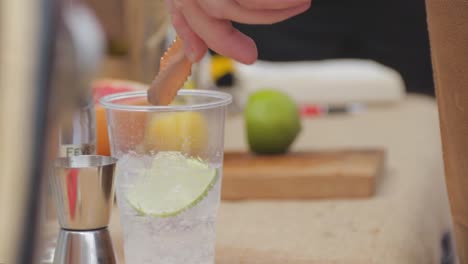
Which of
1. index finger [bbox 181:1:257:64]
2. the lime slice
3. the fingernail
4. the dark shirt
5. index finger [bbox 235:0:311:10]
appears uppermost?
the dark shirt

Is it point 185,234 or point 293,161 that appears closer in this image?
point 185,234

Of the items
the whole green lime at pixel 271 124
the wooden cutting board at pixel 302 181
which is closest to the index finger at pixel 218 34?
the wooden cutting board at pixel 302 181

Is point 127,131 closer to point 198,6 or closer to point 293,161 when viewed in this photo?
point 198,6

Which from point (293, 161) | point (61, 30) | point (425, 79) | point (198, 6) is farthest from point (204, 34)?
point (425, 79)

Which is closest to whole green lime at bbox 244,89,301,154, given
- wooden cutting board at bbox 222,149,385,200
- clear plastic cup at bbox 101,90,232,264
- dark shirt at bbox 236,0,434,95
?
wooden cutting board at bbox 222,149,385,200

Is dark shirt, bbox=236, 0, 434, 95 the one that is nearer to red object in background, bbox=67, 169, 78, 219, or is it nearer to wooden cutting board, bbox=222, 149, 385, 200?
wooden cutting board, bbox=222, 149, 385, 200

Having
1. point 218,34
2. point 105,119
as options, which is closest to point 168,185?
point 218,34

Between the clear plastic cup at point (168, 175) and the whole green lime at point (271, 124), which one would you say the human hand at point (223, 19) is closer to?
the clear plastic cup at point (168, 175)
